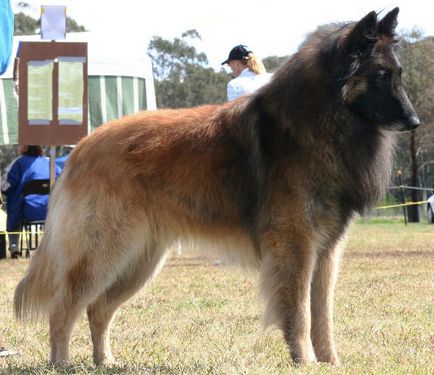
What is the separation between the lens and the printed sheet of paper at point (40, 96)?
952 cm

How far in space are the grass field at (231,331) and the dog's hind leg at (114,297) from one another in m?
0.13

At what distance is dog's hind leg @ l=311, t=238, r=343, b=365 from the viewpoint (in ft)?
15.5

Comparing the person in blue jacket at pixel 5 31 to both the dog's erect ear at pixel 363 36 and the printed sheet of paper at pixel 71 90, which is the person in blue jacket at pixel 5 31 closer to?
the dog's erect ear at pixel 363 36

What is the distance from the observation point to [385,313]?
651 cm

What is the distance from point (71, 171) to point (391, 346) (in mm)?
2226

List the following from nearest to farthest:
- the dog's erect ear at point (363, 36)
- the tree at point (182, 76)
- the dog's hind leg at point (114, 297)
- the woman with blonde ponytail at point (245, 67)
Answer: the dog's erect ear at point (363, 36) < the dog's hind leg at point (114, 297) < the woman with blonde ponytail at point (245, 67) < the tree at point (182, 76)

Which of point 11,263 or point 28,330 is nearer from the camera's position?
point 28,330

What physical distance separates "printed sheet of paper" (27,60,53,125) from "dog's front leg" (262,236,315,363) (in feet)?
18.5

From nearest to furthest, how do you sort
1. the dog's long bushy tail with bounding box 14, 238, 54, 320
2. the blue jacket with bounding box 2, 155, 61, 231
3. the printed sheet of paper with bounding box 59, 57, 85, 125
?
1. the dog's long bushy tail with bounding box 14, 238, 54, 320
2. the printed sheet of paper with bounding box 59, 57, 85, 125
3. the blue jacket with bounding box 2, 155, 61, 231

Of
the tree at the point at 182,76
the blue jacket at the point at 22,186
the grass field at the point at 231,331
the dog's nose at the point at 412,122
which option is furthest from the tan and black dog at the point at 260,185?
the tree at the point at 182,76

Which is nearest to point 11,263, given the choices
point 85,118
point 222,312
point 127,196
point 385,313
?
point 85,118

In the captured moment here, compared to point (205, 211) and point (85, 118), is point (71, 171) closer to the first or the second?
point (205, 211)

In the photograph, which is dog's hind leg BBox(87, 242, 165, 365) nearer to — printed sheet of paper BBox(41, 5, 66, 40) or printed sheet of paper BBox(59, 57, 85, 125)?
printed sheet of paper BBox(59, 57, 85, 125)

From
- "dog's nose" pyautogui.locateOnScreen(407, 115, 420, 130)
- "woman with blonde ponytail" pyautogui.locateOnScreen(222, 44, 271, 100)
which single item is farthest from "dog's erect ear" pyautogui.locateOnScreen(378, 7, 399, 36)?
"woman with blonde ponytail" pyautogui.locateOnScreen(222, 44, 271, 100)
